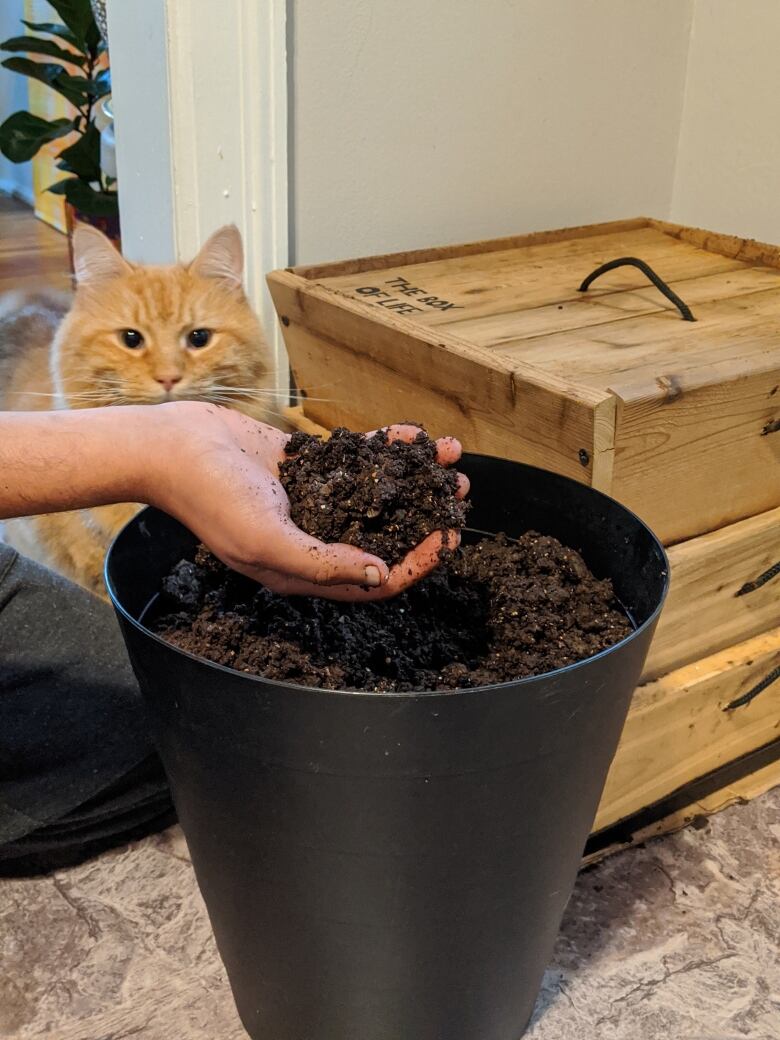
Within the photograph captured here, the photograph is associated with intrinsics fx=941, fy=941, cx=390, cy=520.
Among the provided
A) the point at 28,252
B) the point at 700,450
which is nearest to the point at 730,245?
the point at 700,450

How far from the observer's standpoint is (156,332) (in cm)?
125

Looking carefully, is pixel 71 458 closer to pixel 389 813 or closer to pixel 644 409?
pixel 389 813

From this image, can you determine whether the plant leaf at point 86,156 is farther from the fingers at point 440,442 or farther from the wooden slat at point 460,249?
the fingers at point 440,442

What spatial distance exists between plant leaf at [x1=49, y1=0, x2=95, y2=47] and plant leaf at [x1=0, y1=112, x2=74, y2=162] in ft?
0.74

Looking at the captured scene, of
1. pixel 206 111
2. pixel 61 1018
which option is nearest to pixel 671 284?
pixel 206 111

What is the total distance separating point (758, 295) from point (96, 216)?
5.67 ft

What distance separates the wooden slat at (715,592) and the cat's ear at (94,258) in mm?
820

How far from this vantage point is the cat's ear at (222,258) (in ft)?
4.12

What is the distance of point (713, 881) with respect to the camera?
1137mm

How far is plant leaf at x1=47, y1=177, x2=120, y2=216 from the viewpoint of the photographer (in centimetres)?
234

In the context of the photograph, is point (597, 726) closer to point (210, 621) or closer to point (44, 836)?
point (210, 621)

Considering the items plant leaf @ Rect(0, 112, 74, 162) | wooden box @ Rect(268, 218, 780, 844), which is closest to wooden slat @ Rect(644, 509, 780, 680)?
wooden box @ Rect(268, 218, 780, 844)

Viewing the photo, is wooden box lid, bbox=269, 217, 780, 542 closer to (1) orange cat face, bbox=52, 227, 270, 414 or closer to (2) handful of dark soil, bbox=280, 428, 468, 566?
(1) orange cat face, bbox=52, 227, 270, 414

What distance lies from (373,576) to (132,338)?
714mm
